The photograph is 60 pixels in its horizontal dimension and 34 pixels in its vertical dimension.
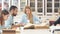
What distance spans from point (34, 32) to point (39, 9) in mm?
5483

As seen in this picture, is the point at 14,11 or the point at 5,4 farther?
the point at 5,4

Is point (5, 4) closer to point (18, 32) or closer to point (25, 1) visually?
point (25, 1)

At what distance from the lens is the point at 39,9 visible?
7.68 m

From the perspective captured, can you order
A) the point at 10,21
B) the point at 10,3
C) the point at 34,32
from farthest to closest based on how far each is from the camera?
the point at 10,3
the point at 10,21
the point at 34,32

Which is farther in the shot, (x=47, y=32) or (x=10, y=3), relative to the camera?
(x=10, y=3)

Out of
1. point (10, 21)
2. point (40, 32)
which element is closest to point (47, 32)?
point (40, 32)

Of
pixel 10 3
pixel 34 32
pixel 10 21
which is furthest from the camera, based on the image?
pixel 10 3

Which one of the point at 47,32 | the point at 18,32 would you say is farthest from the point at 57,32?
the point at 18,32

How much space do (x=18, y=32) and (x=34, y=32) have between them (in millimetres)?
239

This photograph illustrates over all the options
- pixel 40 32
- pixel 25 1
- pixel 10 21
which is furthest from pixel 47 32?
pixel 25 1

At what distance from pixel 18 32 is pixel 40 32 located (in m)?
0.31

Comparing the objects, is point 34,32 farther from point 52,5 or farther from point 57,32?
point 52,5

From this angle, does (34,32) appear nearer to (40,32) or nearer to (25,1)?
(40,32)

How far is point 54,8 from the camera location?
770cm
